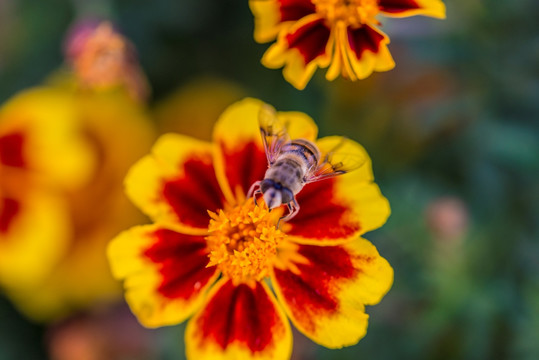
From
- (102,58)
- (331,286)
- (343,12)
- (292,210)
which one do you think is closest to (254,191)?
(292,210)

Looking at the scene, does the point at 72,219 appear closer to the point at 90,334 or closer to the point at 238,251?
the point at 90,334

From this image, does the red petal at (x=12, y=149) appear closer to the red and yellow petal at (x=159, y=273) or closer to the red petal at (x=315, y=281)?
the red and yellow petal at (x=159, y=273)

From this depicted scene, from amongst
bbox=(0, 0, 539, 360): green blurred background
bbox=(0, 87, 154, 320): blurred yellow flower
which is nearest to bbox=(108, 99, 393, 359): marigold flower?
bbox=(0, 0, 539, 360): green blurred background

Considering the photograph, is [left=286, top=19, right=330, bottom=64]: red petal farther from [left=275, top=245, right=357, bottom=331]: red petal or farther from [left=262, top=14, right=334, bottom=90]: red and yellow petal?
[left=275, top=245, right=357, bottom=331]: red petal

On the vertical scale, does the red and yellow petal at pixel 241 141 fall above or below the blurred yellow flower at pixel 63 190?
above

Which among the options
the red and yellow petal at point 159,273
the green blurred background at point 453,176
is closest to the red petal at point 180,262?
the red and yellow petal at point 159,273

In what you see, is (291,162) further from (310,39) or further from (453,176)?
(453,176)
